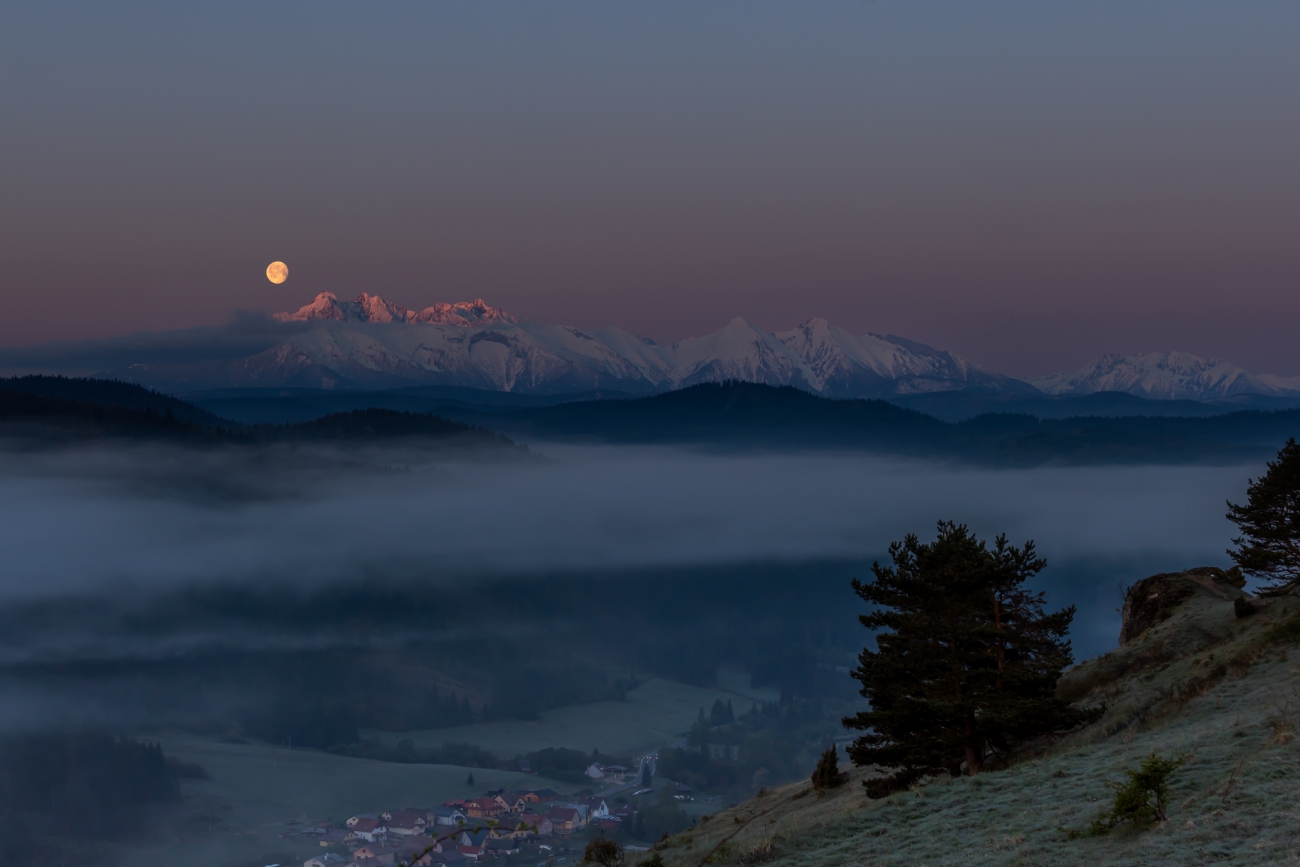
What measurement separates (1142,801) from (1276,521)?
134 ft

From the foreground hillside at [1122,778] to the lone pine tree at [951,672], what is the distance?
6.78 feet

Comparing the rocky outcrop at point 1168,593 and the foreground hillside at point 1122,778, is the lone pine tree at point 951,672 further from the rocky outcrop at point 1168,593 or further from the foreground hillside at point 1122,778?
the rocky outcrop at point 1168,593

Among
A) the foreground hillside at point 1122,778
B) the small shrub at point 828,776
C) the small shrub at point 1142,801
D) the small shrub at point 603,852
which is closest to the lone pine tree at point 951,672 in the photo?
the foreground hillside at point 1122,778

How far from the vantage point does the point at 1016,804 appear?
29.6 meters

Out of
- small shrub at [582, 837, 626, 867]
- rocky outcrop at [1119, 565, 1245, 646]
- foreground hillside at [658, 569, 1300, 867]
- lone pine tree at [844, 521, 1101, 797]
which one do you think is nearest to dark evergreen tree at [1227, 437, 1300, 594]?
rocky outcrop at [1119, 565, 1245, 646]

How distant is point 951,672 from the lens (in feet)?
135

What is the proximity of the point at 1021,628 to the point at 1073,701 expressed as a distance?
9168 mm

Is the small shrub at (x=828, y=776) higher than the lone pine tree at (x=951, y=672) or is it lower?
lower

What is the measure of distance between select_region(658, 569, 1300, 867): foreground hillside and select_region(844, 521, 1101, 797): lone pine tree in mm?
2068

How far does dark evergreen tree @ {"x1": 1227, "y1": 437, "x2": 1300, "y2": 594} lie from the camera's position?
55.4 metres

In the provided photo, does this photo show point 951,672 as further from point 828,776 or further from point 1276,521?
point 1276,521

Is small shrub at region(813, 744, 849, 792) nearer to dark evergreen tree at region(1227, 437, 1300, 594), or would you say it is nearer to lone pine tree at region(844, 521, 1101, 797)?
lone pine tree at region(844, 521, 1101, 797)

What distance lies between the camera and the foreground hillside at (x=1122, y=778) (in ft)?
73.0

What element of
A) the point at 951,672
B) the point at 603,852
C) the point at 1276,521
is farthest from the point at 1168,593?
the point at 603,852
